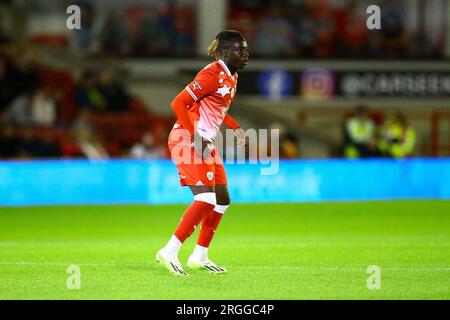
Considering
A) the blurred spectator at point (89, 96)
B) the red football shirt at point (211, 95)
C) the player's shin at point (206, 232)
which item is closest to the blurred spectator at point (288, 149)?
the blurred spectator at point (89, 96)

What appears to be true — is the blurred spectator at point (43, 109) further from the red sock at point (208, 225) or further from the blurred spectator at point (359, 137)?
the red sock at point (208, 225)

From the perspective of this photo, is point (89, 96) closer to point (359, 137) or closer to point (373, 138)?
point (359, 137)

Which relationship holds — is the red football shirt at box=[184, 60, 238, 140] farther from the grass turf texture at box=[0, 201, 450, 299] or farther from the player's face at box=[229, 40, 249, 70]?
the grass turf texture at box=[0, 201, 450, 299]

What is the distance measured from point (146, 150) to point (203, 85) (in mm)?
10755

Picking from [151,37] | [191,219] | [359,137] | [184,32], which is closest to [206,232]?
[191,219]

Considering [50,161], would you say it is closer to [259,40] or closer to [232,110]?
[232,110]

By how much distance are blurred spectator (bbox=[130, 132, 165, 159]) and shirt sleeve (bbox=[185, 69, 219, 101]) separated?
1060cm

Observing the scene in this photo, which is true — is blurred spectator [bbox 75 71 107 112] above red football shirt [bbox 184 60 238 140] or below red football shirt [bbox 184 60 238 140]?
below

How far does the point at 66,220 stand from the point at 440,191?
7826mm

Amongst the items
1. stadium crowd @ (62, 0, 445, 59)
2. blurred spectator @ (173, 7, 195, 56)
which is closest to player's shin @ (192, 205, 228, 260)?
stadium crowd @ (62, 0, 445, 59)

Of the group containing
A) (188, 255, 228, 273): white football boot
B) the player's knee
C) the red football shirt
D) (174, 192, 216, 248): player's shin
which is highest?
the red football shirt

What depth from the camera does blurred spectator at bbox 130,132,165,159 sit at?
65.4ft

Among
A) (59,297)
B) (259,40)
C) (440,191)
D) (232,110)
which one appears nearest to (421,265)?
(59,297)

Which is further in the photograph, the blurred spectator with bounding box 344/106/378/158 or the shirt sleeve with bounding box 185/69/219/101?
the blurred spectator with bounding box 344/106/378/158
